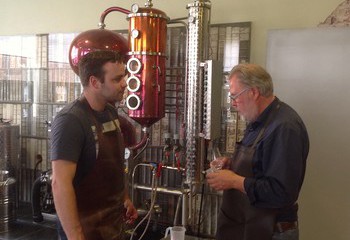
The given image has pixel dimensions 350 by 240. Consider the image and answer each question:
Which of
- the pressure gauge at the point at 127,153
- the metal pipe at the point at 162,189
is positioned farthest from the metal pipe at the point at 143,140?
the metal pipe at the point at 162,189

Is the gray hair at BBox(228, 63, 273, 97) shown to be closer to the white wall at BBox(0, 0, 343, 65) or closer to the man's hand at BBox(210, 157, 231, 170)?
the man's hand at BBox(210, 157, 231, 170)

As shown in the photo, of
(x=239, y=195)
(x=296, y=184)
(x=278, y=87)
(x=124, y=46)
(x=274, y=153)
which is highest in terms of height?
(x=124, y=46)

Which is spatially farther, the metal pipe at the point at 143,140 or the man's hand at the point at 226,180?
the metal pipe at the point at 143,140

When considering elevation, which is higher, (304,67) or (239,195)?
(304,67)

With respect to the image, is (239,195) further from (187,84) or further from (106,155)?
(187,84)

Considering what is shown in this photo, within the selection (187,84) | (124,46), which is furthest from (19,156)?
(187,84)

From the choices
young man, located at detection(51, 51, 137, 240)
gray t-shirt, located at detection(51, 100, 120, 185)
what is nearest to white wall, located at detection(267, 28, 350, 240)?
young man, located at detection(51, 51, 137, 240)

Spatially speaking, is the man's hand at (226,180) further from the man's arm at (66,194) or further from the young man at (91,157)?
the man's arm at (66,194)

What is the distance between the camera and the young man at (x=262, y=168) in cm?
145

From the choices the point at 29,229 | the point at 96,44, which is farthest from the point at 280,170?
the point at 29,229

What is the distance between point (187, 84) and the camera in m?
2.49

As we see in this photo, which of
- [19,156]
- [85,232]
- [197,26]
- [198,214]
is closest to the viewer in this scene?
[85,232]

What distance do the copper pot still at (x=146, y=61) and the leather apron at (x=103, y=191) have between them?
2.13 feet

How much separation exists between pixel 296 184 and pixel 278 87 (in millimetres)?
1244
